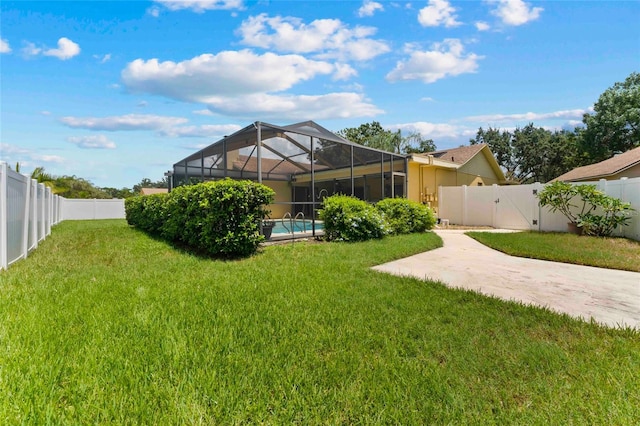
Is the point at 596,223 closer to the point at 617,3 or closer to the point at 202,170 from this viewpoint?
the point at 617,3

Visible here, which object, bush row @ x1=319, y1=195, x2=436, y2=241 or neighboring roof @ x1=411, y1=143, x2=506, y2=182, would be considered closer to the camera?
bush row @ x1=319, y1=195, x2=436, y2=241

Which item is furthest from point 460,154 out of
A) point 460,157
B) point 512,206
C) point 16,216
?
point 16,216

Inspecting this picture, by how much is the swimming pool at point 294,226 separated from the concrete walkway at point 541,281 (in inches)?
145

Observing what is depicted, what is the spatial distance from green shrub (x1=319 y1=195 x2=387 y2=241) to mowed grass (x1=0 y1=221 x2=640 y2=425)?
4099 millimetres

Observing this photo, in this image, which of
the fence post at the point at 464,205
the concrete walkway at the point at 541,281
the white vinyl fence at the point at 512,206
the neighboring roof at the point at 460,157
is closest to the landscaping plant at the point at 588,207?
the white vinyl fence at the point at 512,206

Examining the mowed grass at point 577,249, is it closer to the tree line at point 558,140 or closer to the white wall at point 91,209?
the tree line at point 558,140

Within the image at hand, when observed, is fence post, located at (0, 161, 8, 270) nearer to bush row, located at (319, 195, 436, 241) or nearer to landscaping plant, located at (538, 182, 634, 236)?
bush row, located at (319, 195, 436, 241)

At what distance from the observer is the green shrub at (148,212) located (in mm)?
8793

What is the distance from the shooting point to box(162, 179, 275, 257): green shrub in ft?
18.8

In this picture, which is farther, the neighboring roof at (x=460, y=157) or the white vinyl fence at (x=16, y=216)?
the neighboring roof at (x=460, y=157)

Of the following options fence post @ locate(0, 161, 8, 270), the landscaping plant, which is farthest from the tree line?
fence post @ locate(0, 161, 8, 270)

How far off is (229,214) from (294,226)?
3.40m

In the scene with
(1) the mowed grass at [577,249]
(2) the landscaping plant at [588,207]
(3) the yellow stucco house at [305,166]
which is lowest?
(1) the mowed grass at [577,249]

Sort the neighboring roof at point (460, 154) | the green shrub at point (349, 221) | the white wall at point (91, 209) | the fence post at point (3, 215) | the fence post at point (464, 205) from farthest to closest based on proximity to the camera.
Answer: the white wall at point (91, 209) < the neighboring roof at point (460, 154) < the fence post at point (464, 205) < the green shrub at point (349, 221) < the fence post at point (3, 215)
